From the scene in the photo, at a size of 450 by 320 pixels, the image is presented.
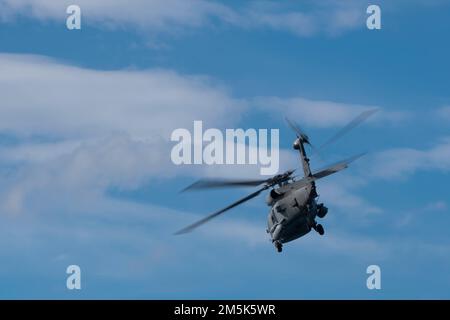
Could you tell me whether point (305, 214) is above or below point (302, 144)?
below

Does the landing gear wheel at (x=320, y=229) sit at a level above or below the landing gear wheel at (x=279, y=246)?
above

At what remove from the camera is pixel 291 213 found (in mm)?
187125

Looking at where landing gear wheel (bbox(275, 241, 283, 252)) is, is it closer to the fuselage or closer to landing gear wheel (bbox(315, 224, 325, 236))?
the fuselage

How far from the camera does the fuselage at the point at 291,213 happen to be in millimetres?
185250

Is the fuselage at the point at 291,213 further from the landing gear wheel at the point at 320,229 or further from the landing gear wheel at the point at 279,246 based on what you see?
the landing gear wheel at the point at 279,246

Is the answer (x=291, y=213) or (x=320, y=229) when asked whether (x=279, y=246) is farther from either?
(x=291, y=213)

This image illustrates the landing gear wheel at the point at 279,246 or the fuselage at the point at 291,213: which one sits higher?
the fuselage at the point at 291,213

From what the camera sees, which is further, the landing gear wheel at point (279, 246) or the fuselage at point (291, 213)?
the landing gear wheel at point (279, 246)

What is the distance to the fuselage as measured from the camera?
185m

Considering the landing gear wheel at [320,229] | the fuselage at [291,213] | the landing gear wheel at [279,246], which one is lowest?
the landing gear wheel at [279,246]
